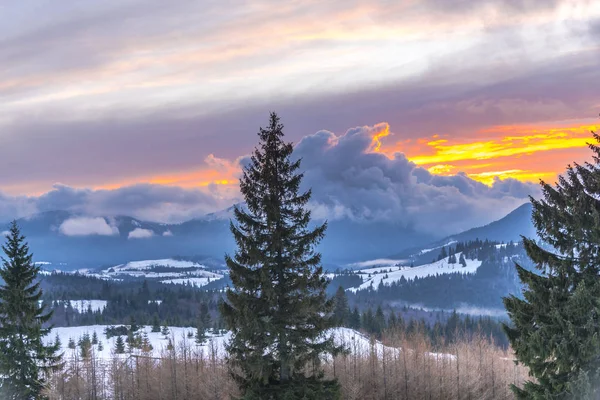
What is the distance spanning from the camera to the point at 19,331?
133ft

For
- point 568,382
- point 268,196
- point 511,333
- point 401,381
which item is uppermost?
point 268,196

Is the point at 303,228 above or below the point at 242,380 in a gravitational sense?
above

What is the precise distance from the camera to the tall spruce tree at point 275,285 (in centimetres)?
2628

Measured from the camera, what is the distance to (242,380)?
1082 inches

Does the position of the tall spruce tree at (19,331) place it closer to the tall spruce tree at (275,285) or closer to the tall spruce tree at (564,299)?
the tall spruce tree at (275,285)

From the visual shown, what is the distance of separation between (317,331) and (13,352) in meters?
26.4

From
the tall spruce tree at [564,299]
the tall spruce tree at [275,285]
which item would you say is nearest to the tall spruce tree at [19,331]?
the tall spruce tree at [275,285]

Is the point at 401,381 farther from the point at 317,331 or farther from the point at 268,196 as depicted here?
the point at 268,196

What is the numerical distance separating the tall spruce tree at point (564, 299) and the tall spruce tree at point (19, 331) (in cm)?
3421

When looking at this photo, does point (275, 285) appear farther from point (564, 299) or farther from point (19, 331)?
point (19, 331)

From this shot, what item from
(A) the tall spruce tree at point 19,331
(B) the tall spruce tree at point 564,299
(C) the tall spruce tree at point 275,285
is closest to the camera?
Result: (B) the tall spruce tree at point 564,299

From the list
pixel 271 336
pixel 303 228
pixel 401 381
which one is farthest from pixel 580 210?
pixel 401 381

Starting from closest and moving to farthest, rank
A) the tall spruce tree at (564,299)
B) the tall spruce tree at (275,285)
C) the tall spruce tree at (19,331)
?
the tall spruce tree at (564,299) → the tall spruce tree at (275,285) → the tall spruce tree at (19,331)

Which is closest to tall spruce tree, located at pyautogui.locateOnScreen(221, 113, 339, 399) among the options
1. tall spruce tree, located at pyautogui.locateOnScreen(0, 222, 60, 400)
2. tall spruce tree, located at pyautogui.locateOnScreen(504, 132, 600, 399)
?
tall spruce tree, located at pyautogui.locateOnScreen(504, 132, 600, 399)
